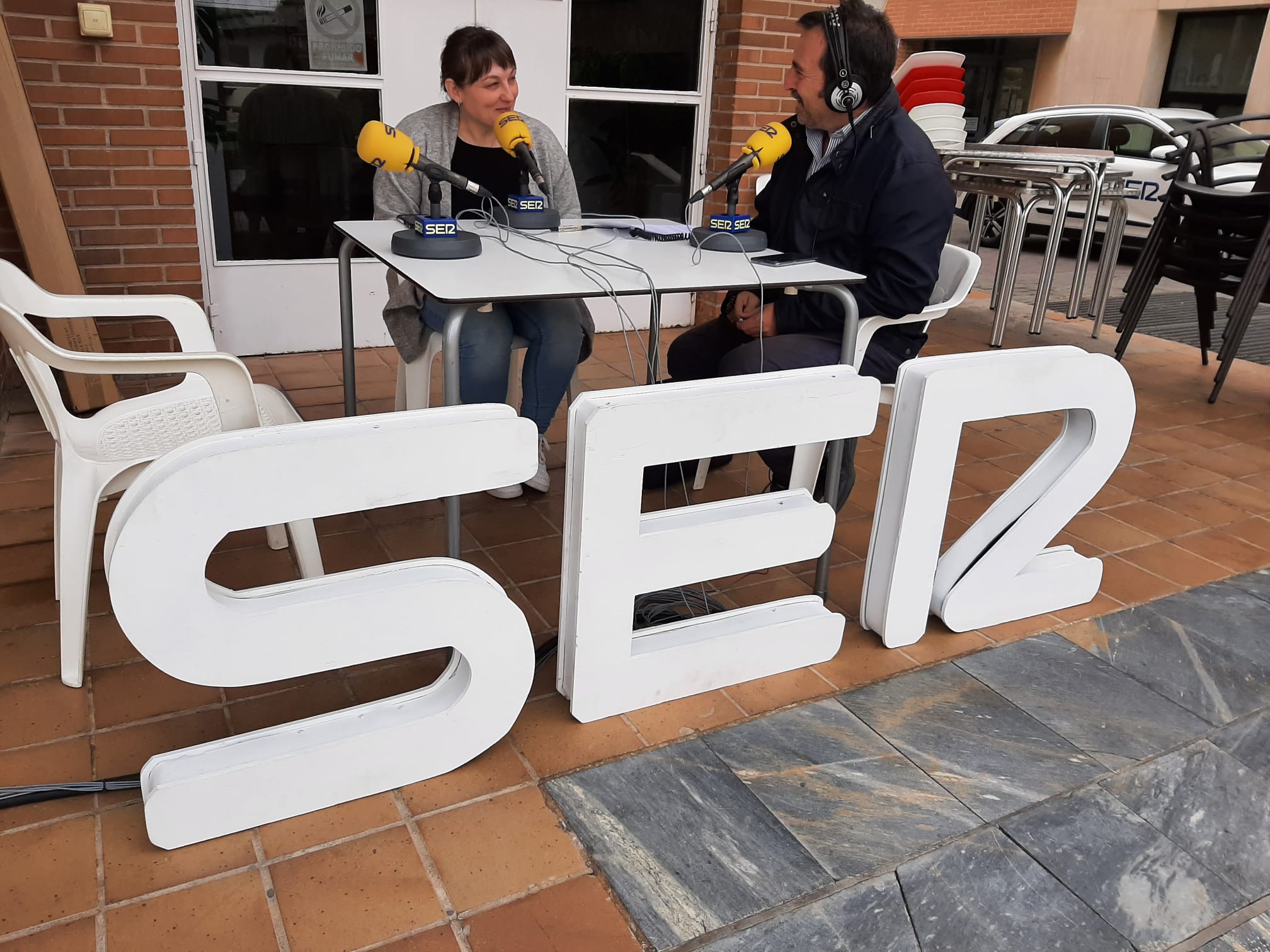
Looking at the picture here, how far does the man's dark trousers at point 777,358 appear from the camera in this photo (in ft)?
7.70

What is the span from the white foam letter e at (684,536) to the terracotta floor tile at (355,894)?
0.44 m

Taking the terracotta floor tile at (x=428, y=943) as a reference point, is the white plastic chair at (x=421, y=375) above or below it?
above

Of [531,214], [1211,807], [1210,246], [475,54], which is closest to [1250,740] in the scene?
[1211,807]

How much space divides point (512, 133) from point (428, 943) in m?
1.86

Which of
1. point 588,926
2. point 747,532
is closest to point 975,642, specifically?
point 747,532

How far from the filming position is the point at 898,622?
2.10 metres

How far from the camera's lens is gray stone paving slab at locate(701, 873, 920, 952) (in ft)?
4.44

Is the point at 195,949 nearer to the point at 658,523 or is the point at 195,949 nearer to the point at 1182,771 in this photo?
the point at 658,523

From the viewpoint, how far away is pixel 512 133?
241 centimetres

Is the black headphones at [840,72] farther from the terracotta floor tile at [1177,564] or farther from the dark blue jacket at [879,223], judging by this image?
the terracotta floor tile at [1177,564]

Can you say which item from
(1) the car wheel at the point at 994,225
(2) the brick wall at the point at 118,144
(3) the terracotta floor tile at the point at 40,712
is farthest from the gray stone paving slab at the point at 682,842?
(1) the car wheel at the point at 994,225

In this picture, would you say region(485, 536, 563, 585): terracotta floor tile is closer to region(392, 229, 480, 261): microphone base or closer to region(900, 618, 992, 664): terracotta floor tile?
region(392, 229, 480, 261): microphone base

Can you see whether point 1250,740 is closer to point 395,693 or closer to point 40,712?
point 395,693

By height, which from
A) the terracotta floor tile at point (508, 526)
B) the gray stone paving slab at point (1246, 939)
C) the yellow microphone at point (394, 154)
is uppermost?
the yellow microphone at point (394, 154)
